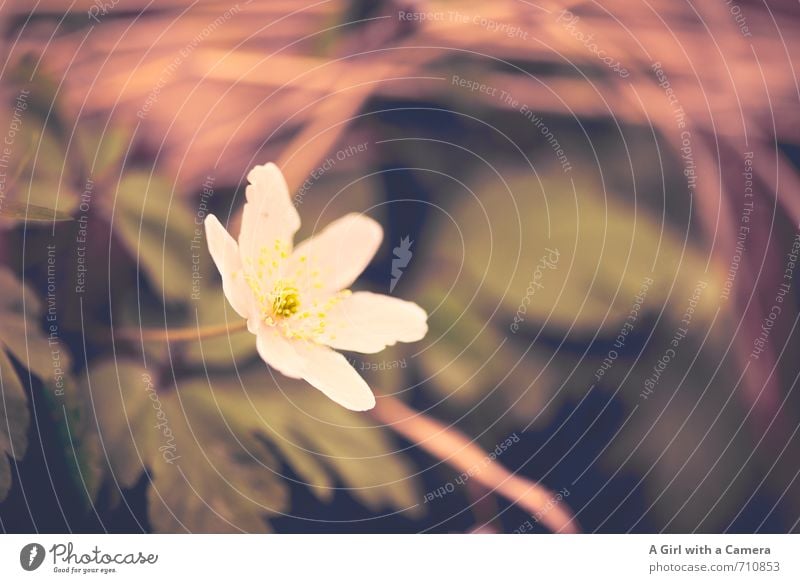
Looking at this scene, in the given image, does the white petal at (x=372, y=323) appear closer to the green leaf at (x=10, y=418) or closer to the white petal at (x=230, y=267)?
the white petal at (x=230, y=267)

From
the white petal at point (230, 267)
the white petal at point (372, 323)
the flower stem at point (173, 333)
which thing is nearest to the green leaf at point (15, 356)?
the flower stem at point (173, 333)

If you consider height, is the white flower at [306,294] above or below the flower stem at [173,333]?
above

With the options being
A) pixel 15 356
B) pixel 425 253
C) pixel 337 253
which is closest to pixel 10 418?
pixel 15 356

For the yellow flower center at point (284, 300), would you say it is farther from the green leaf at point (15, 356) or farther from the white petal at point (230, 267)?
the green leaf at point (15, 356)

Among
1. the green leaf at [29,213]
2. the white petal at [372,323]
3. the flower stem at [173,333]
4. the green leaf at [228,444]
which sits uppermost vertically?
the green leaf at [29,213]

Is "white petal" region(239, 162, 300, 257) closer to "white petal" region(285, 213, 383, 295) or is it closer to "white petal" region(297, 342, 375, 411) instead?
"white petal" region(285, 213, 383, 295)

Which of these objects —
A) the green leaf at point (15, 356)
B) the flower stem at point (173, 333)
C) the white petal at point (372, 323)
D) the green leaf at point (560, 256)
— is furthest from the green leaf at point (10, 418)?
the green leaf at point (560, 256)
